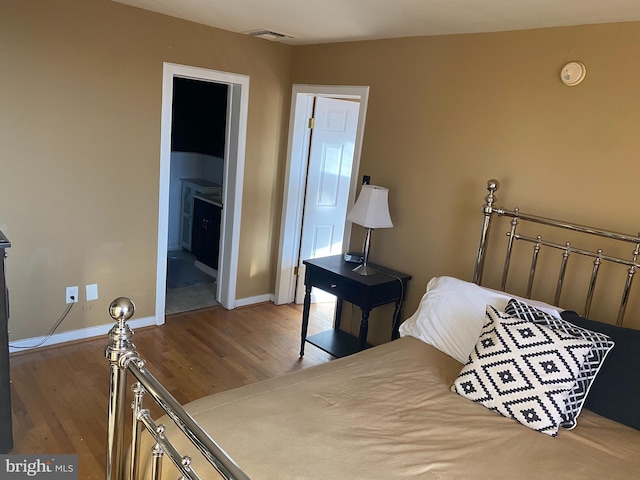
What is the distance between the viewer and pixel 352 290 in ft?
10.2

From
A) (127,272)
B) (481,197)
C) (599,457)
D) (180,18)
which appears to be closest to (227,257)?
(127,272)

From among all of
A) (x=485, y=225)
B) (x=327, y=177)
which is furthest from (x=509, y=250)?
(x=327, y=177)

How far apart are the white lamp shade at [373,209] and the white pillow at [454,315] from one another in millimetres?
727

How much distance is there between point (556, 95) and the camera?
2.54 m

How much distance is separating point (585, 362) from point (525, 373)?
0.74 feet

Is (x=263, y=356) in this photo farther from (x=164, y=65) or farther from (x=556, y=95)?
(x=556, y=95)

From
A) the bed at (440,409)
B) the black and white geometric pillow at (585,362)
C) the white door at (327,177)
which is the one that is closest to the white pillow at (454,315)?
the bed at (440,409)

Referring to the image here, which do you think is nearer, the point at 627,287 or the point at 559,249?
Result: the point at 627,287

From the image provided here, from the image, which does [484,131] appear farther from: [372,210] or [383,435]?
[383,435]

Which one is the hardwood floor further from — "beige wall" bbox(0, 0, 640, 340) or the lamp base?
the lamp base

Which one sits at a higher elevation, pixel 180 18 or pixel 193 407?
pixel 180 18

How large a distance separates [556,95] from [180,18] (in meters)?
2.45

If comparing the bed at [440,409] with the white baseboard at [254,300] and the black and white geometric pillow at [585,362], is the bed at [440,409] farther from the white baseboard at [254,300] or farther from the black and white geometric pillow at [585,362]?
the white baseboard at [254,300]

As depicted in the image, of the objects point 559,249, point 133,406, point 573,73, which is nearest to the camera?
point 133,406
